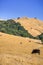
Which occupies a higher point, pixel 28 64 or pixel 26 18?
pixel 26 18

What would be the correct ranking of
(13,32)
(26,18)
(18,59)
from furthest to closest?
(26,18), (13,32), (18,59)

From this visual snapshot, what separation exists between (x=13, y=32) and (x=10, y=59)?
97.2 feet

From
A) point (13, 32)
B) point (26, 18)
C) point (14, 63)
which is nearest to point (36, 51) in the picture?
point (14, 63)

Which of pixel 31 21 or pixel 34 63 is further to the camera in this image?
pixel 31 21

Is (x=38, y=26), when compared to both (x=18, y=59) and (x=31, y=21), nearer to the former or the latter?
(x=31, y=21)

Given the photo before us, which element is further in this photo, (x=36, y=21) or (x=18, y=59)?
(x=36, y=21)

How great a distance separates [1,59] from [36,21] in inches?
2652

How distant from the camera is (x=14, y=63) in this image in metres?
15.2

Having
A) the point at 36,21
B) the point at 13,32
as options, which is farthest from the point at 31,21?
the point at 13,32

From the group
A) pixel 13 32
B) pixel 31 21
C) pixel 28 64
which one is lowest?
pixel 28 64

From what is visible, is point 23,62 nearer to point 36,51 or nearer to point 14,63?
point 14,63

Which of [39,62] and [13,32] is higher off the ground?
[13,32]

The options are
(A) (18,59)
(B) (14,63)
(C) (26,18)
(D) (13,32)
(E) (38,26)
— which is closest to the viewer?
(B) (14,63)

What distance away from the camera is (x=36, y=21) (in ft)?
272
